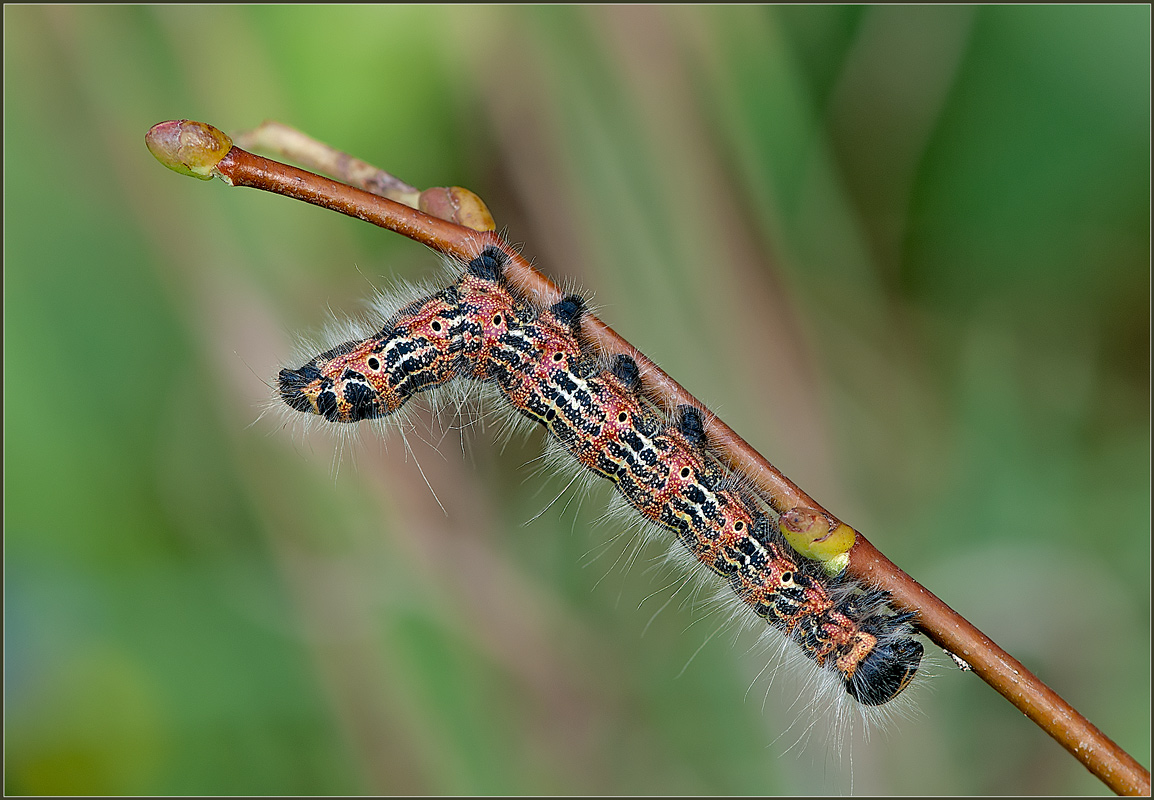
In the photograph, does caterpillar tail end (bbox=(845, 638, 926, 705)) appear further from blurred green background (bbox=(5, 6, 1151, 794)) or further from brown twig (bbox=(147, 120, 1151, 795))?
blurred green background (bbox=(5, 6, 1151, 794))

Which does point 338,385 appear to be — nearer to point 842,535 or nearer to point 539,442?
point 842,535

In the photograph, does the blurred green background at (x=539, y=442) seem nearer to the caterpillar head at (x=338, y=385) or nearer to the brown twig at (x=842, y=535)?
the caterpillar head at (x=338, y=385)

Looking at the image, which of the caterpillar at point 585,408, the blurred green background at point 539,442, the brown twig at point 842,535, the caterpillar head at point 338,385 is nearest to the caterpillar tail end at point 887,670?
the caterpillar at point 585,408

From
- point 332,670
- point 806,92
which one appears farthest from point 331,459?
point 806,92

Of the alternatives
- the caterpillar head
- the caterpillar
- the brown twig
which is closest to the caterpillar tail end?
the caterpillar

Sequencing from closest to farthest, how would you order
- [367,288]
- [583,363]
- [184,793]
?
[583,363] → [184,793] → [367,288]

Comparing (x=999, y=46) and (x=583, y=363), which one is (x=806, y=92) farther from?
(x=583, y=363)
